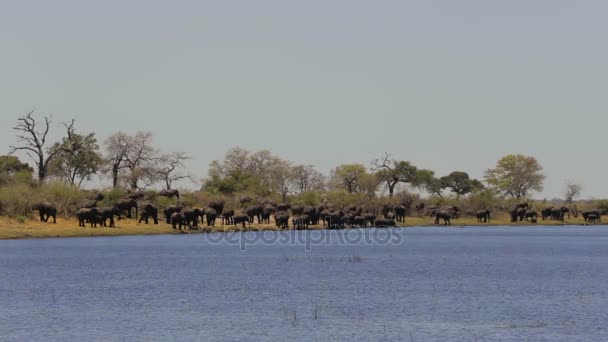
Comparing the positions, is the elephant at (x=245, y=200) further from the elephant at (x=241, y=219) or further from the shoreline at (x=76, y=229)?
the elephant at (x=241, y=219)

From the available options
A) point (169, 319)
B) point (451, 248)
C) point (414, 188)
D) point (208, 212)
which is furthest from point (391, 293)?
point (414, 188)

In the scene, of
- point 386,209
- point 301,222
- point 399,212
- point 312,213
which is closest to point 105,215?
point 301,222

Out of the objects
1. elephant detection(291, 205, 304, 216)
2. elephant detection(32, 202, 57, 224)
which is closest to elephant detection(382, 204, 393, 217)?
elephant detection(291, 205, 304, 216)

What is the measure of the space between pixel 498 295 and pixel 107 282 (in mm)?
19668

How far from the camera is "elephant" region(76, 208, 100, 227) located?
294 ft

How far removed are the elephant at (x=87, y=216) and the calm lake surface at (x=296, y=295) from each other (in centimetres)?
1275

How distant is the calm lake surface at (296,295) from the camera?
1292 inches

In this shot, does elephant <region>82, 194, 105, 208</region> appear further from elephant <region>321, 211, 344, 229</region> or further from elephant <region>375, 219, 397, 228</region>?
elephant <region>375, 219, 397, 228</region>

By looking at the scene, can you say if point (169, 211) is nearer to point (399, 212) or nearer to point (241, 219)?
point (241, 219)

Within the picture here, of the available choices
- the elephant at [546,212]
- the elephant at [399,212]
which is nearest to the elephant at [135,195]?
the elephant at [399,212]

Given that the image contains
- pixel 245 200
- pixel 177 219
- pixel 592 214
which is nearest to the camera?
pixel 177 219

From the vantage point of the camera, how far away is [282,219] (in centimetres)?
10931

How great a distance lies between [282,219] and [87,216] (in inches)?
1040

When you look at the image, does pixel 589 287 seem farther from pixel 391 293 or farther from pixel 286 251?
pixel 286 251
